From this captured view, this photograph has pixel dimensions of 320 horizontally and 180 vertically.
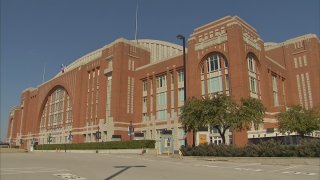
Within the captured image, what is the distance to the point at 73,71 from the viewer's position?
84.9m

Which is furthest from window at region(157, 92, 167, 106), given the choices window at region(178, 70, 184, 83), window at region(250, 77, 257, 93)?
window at region(250, 77, 257, 93)

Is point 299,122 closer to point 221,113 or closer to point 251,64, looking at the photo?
point 221,113

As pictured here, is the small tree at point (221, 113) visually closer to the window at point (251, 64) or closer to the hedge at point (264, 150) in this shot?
the hedge at point (264, 150)

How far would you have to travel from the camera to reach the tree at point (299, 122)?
138ft

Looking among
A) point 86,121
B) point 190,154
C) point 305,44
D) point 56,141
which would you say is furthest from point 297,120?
point 56,141

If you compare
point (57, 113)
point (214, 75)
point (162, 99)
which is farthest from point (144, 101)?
point (57, 113)

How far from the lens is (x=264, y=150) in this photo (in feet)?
87.6

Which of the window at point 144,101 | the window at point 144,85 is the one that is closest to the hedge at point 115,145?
the window at point 144,101

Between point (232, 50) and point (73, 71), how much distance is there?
1953 inches

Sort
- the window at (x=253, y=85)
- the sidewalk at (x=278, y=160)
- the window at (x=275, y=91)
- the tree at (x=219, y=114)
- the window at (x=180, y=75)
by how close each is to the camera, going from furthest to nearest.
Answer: the window at (x=180, y=75) < the window at (x=275, y=91) < the window at (x=253, y=85) < the tree at (x=219, y=114) < the sidewalk at (x=278, y=160)

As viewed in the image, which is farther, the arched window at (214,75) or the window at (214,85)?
the window at (214,85)

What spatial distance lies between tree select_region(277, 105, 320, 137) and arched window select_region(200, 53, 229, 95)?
10.9m

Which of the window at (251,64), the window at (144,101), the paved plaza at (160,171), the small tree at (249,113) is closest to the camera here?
the paved plaza at (160,171)

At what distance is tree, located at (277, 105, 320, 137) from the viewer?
4203cm
